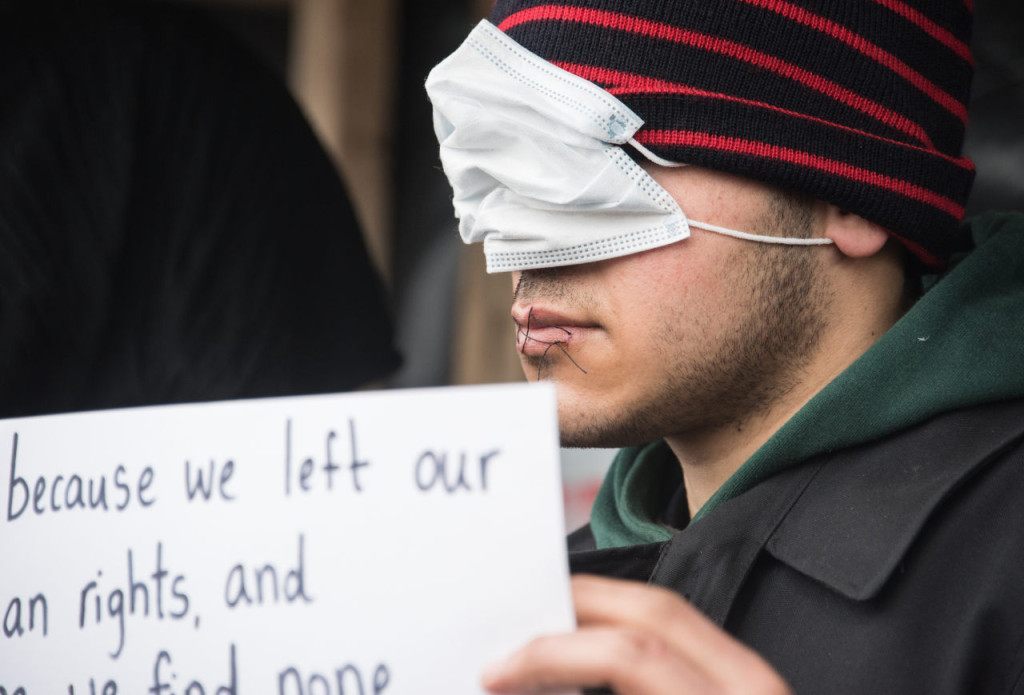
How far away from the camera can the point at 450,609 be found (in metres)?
0.90

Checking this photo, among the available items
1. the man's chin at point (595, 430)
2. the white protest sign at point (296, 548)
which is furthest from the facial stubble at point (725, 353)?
the white protest sign at point (296, 548)

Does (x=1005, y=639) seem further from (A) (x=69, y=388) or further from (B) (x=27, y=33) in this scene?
(B) (x=27, y=33)

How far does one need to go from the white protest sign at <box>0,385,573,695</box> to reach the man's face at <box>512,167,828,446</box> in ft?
1.46

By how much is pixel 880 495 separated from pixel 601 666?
1.63 ft

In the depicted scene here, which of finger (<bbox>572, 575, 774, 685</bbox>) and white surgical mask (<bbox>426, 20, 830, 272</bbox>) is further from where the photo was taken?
white surgical mask (<bbox>426, 20, 830, 272</bbox>)

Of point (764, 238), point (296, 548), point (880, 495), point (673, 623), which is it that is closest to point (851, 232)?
point (764, 238)

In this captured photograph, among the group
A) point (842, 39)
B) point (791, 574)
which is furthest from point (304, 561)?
point (842, 39)

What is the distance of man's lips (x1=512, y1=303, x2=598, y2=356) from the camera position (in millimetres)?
1345

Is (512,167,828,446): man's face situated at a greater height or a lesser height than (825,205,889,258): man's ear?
lesser

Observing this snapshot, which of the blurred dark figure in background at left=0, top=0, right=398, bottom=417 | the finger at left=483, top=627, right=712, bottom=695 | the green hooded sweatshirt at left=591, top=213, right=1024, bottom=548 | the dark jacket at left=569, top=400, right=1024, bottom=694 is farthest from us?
the blurred dark figure in background at left=0, top=0, right=398, bottom=417

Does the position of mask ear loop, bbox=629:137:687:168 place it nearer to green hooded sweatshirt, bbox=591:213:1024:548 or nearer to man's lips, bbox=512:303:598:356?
man's lips, bbox=512:303:598:356

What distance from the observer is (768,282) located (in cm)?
135

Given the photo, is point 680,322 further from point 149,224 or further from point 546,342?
point 149,224

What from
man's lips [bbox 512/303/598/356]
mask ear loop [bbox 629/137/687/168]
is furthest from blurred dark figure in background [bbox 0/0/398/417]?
mask ear loop [bbox 629/137/687/168]
